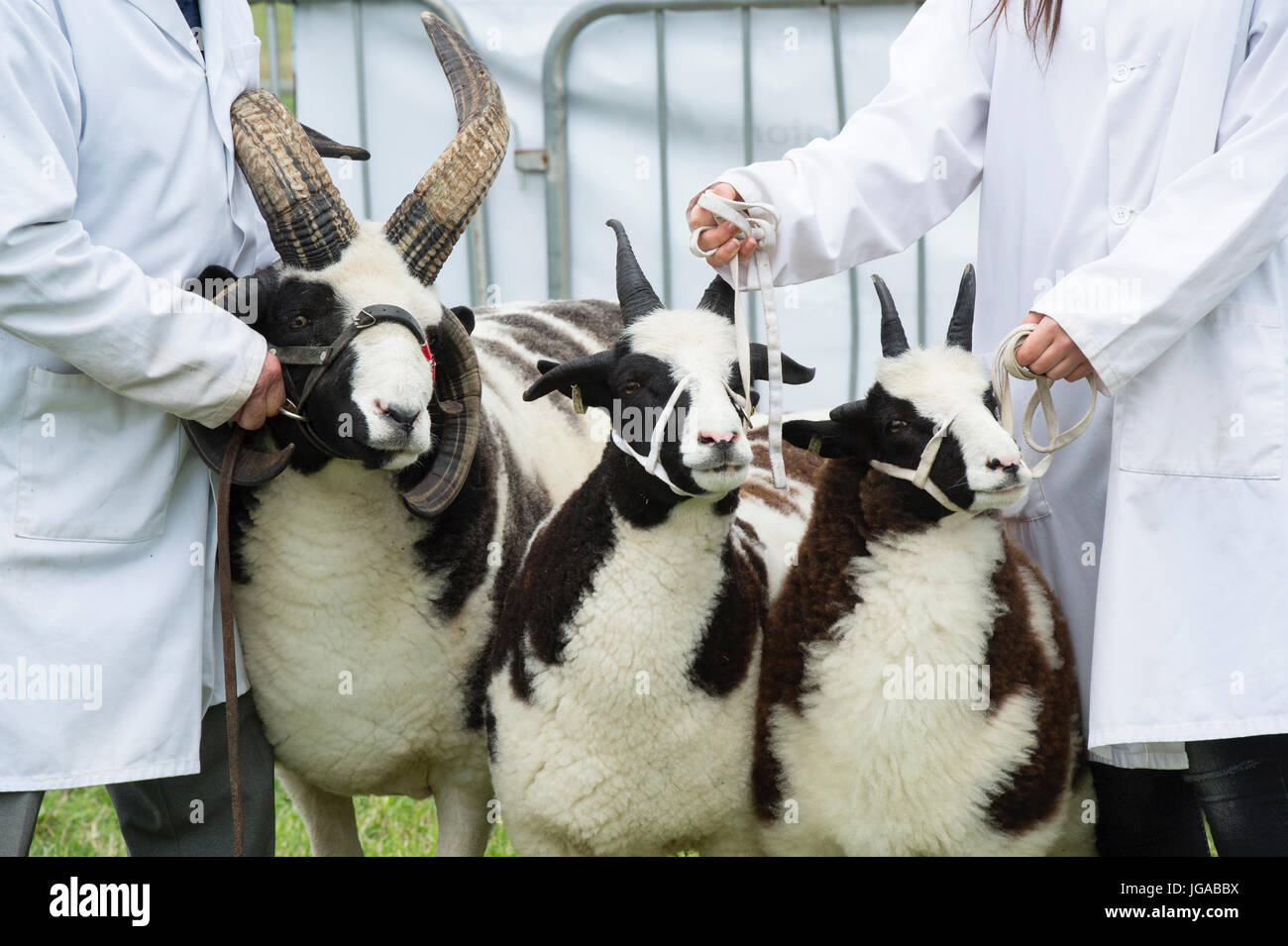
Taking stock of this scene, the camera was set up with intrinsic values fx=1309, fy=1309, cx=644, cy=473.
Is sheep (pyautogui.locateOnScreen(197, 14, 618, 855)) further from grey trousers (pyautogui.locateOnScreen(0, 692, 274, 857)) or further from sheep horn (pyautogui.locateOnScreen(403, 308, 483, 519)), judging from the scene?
grey trousers (pyautogui.locateOnScreen(0, 692, 274, 857))

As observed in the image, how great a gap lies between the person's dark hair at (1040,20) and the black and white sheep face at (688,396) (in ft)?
3.42

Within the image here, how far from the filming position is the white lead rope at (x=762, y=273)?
3158mm

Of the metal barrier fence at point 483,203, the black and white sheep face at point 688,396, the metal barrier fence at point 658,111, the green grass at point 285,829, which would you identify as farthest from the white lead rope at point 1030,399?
the metal barrier fence at point 483,203

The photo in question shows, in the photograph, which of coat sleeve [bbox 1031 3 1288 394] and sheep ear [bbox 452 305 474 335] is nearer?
coat sleeve [bbox 1031 3 1288 394]

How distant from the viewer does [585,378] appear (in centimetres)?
353

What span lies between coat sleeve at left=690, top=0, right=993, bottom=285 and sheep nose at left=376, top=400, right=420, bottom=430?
2.88 ft

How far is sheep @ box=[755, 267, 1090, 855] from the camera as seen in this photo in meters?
3.15

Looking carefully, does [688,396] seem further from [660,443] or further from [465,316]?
[465,316]

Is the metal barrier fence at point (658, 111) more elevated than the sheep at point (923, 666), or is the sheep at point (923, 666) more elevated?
the metal barrier fence at point (658, 111)

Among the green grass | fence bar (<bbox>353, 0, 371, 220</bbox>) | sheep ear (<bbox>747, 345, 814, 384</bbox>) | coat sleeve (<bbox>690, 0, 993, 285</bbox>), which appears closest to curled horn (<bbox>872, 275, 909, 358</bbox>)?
coat sleeve (<bbox>690, 0, 993, 285</bbox>)

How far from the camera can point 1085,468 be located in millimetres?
3262

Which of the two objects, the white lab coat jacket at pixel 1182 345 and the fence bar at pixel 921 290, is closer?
the white lab coat jacket at pixel 1182 345

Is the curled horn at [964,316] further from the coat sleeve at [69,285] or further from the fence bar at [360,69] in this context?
the fence bar at [360,69]
